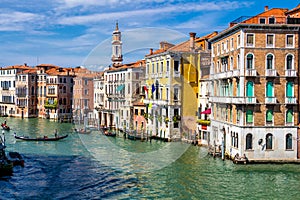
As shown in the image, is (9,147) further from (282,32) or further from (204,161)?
(282,32)

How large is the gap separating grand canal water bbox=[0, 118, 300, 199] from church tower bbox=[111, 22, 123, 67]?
22176 mm

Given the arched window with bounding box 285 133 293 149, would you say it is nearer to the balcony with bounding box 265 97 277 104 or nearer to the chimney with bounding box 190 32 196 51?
the balcony with bounding box 265 97 277 104

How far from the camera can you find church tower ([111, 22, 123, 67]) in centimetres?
4181

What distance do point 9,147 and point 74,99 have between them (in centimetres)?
2118

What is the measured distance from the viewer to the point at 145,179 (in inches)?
599

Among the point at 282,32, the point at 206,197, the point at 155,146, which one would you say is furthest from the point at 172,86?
the point at 206,197

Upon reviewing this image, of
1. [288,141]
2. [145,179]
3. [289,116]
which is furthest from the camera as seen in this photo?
[289,116]

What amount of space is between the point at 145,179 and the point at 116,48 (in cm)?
2916

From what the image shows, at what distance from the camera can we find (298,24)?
1795 cm

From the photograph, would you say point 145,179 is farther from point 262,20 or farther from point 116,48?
point 116,48

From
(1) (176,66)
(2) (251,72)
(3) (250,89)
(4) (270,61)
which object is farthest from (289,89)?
(1) (176,66)

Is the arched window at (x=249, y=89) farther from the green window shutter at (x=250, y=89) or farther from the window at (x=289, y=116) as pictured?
the window at (x=289, y=116)

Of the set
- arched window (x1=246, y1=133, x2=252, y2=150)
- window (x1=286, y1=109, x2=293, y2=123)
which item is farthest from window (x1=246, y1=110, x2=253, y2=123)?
window (x1=286, y1=109, x2=293, y2=123)

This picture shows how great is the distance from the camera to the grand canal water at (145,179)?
13273mm
